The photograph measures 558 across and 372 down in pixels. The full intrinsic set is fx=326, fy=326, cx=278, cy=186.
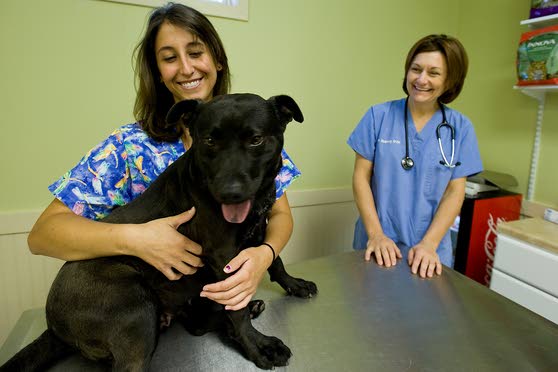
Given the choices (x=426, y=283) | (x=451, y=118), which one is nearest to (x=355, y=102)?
(x=451, y=118)

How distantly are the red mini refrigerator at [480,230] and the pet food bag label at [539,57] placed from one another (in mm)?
691

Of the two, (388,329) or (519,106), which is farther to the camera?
(519,106)

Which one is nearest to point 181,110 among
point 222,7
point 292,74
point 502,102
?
point 222,7

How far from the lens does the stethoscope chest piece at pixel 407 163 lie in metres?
1.44

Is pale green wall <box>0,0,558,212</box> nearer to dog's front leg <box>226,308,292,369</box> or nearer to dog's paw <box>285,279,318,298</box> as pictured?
dog's paw <box>285,279,318,298</box>

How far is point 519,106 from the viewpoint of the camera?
6.91 ft

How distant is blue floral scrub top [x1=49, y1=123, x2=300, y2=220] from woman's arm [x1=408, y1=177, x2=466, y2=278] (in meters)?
0.92

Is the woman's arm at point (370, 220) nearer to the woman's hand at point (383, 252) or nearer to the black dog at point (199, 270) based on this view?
the woman's hand at point (383, 252)

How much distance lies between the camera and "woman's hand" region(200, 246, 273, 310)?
74cm

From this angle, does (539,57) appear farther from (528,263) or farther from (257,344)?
(257,344)

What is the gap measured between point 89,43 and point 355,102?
5.20 ft

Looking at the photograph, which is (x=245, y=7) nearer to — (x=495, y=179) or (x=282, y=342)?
(x=282, y=342)

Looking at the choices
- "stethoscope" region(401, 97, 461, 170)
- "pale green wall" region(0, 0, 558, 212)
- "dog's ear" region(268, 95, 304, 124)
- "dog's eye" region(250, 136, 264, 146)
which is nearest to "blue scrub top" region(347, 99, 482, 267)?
"stethoscope" region(401, 97, 461, 170)

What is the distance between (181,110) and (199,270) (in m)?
0.41
